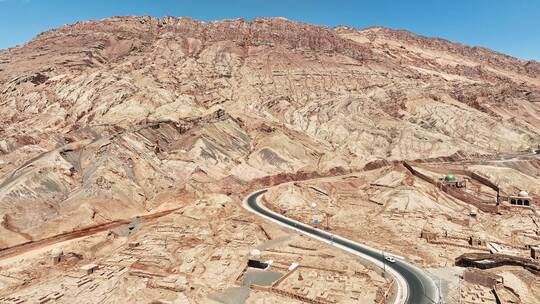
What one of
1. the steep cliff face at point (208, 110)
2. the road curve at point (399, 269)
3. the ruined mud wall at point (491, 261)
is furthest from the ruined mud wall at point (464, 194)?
the road curve at point (399, 269)

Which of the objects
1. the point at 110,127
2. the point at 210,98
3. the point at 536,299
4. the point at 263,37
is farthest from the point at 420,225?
the point at 263,37

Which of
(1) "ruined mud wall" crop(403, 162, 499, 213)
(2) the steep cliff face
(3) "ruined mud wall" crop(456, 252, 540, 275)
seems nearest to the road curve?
(3) "ruined mud wall" crop(456, 252, 540, 275)

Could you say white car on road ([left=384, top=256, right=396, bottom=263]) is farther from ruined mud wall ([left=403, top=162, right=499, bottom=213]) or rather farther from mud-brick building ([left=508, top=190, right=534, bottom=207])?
mud-brick building ([left=508, top=190, right=534, bottom=207])

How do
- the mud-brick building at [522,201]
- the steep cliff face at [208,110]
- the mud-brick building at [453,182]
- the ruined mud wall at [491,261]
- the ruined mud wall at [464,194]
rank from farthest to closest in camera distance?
the mud-brick building at [453,182]
the steep cliff face at [208,110]
the mud-brick building at [522,201]
the ruined mud wall at [464,194]
the ruined mud wall at [491,261]

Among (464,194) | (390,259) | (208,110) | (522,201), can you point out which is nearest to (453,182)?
(464,194)

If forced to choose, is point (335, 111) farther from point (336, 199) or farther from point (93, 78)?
point (93, 78)

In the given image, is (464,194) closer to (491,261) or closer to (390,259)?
(491,261)

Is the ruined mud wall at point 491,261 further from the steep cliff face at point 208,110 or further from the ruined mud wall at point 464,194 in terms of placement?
the steep cliff face at point 208,110
